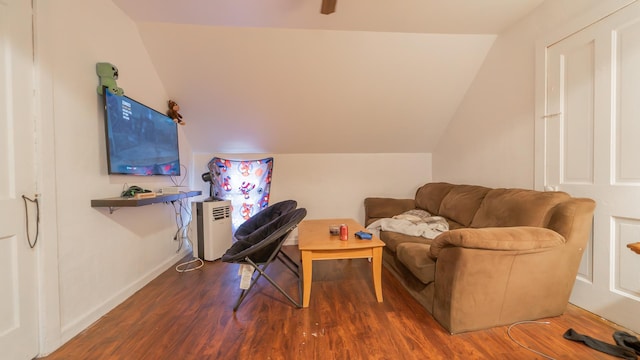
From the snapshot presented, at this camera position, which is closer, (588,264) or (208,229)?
(588,264)

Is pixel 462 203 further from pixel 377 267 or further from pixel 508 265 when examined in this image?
pixel 377 267

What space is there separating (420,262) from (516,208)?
0.93 meters

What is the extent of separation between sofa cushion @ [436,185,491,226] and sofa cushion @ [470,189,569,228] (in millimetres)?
103

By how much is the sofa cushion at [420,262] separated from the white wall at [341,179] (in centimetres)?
187

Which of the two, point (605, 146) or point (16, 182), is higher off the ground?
point (605, 146)

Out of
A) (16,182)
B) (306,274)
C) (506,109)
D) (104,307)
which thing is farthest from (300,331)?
(506,109)

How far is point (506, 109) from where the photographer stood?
2.34 metres

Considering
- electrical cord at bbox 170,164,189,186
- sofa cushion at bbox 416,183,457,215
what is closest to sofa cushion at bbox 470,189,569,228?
sofa cushion at bbox 416,183,457,215

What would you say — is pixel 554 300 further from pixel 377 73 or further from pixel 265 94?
pixel 265 94

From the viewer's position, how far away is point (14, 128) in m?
1.21

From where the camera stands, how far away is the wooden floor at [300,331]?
133 cm

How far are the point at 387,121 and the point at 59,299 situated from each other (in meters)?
3.49

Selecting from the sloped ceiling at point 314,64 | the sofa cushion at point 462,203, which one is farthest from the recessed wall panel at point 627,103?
the sofa cushion at point 462,203

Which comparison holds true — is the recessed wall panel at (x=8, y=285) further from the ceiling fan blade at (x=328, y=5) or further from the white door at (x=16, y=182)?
the ceiling fan blade at (x=328, y=5)
